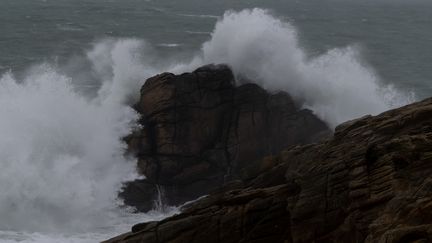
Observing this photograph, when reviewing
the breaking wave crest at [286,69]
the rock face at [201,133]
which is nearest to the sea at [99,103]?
the breaking wave crest at [286,69]

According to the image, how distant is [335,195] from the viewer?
15.6m

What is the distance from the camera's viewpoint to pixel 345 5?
11181 cm

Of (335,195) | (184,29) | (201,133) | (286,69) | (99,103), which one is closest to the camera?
(335,195)

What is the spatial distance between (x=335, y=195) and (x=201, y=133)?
10.7 meters

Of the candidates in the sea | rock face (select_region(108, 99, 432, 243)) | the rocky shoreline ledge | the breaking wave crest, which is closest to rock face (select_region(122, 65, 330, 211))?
the sea

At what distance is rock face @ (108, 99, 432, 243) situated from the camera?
46.6 ft

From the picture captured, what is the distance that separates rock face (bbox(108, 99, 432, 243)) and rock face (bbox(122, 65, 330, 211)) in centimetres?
686

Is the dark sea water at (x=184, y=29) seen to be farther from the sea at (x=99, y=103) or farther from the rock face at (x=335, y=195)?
the rock face at (x=335, y=195)

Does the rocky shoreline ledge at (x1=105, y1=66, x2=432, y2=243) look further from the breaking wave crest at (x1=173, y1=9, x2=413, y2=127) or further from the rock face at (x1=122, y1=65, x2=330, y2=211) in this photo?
the breaking wave crest at (x1=173, y1=9, x2=413, y2=127)

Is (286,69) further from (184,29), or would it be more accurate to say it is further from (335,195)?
(184,29)

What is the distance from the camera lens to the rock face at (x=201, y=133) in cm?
2494

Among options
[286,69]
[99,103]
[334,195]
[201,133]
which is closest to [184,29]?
[286,69]

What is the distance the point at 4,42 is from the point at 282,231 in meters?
40.2

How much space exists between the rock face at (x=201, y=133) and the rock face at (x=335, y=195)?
6861mm
